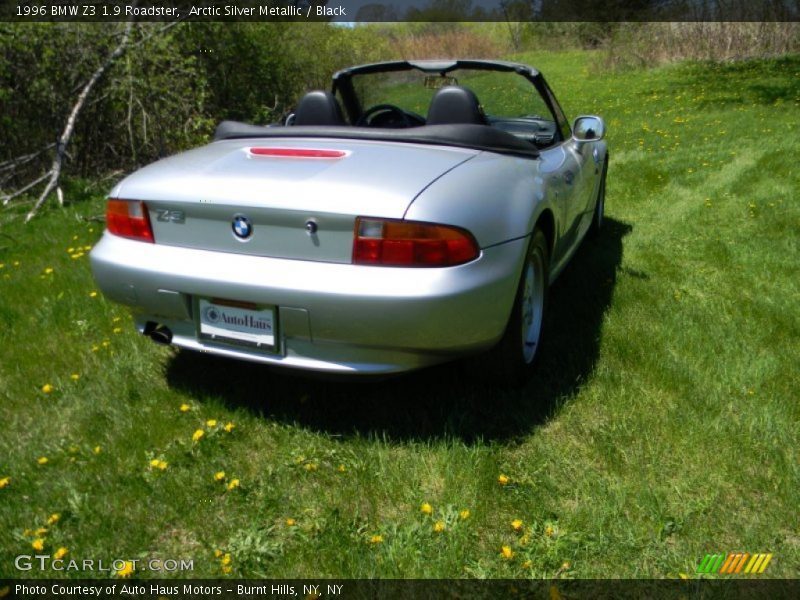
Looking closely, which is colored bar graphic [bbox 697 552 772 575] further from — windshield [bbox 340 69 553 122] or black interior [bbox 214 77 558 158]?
windshield [bbox 340 69 553 122]

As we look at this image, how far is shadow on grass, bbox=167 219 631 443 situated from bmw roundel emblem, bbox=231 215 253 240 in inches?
22.5

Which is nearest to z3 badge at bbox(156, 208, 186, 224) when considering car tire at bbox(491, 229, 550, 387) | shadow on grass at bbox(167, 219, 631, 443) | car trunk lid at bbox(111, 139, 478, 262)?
car trunk lid at bbox(111, 139, 478, 262)

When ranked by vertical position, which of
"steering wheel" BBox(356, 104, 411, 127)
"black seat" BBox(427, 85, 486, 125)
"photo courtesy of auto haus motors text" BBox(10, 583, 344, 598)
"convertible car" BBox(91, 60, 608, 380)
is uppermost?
"black seat" BBox(427, 85, 486, 125)

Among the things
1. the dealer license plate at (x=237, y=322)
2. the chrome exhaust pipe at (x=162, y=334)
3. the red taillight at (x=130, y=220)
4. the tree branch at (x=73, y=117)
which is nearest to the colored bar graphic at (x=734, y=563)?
the dealer license plate at (x=237, y=322)

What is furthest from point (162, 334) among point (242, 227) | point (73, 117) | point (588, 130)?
point (73, 117)

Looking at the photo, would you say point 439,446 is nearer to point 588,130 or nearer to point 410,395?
point 410,395

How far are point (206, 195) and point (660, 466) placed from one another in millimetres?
1915

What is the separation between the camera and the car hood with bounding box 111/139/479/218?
91.8 inches

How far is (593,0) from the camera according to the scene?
33938 millimetres

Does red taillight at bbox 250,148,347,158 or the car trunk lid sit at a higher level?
red taillight at bbox 250,148,347,158

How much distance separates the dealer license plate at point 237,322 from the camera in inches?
96.5

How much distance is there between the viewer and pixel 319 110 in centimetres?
355

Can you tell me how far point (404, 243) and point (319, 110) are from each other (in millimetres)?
1545

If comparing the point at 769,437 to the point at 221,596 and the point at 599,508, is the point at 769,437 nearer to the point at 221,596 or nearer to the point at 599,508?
the point at 599,508
